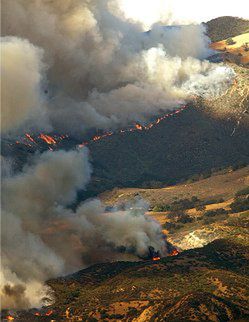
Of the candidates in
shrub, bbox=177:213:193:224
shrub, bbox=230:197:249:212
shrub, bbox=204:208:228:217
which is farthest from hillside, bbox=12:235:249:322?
shrub, bbox=177:213:193:224

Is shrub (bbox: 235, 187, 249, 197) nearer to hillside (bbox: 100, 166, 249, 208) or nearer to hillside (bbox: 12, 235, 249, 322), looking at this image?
hillside (bbox: 100, 166, 249, 208)

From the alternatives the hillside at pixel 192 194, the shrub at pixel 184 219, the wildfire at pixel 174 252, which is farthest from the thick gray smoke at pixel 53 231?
the hillside at pixel 192 194

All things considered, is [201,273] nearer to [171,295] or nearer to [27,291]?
[171,295]

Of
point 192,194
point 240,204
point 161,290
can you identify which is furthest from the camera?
point 192,194

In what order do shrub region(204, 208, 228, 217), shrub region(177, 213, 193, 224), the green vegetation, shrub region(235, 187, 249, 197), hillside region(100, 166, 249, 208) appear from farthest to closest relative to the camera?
1. hillside region(100, 166, 249, 208)
2. the green vegetation
3. shrub region(235, 187, 249, 197)
4. shrub region(177, 213, 193, 224)
5. shrub region(204, 208, 228, 217)

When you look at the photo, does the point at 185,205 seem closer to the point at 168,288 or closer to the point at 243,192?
the point at 243,192

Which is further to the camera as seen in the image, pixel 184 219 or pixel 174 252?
pixel 184 219

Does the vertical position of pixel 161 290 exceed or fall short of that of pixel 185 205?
it exceeds it

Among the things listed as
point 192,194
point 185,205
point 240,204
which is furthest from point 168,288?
point 192,194

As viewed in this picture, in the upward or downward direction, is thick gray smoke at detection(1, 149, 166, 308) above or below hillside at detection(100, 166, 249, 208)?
above
